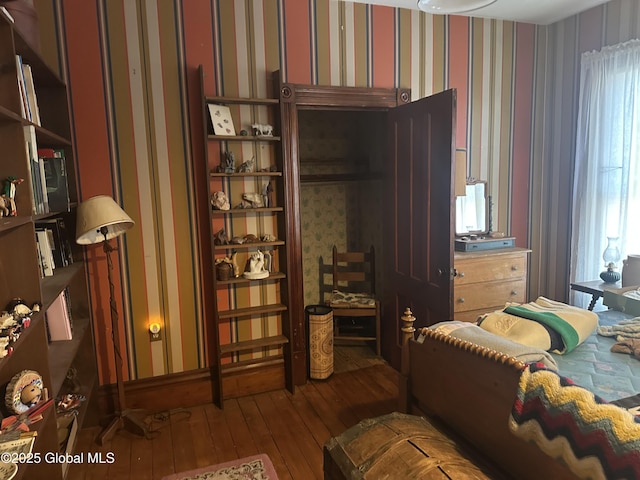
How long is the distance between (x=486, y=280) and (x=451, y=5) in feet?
6.47

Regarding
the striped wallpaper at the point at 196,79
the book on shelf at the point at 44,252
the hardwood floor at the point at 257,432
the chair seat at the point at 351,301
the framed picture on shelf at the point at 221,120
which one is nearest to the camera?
the book on shelf at the point at 44,252

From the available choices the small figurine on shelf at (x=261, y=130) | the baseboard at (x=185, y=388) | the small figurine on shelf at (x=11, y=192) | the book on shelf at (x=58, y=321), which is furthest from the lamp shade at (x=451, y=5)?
the baseboard at (x=185, y=388)

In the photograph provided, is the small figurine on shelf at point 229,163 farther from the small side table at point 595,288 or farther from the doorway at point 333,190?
the small side table at point 595,288

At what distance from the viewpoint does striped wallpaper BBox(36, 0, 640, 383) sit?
284cm

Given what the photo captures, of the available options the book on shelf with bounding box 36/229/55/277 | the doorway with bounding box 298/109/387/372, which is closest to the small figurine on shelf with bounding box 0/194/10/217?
the book on shelf with bounding box 36/229/55/277

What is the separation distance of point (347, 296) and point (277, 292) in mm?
952

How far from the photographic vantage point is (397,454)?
1746 mm

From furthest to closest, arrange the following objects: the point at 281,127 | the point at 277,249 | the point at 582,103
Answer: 1. the point at 582,103
2. the point at 277,249
3. the point at 281,127

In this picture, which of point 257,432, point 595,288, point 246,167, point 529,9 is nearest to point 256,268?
point 246,167

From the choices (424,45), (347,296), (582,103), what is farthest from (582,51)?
(347,296)

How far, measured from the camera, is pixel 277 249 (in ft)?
11.0

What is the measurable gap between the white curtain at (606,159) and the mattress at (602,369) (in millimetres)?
1486

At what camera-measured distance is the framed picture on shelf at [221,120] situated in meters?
2.98

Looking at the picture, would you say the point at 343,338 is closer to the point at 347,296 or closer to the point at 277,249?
the point at 347,296
